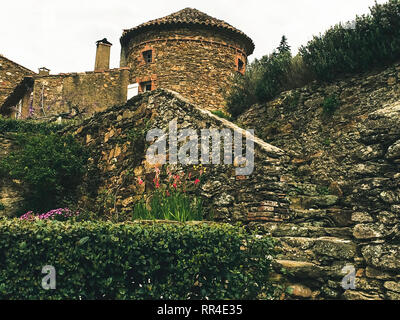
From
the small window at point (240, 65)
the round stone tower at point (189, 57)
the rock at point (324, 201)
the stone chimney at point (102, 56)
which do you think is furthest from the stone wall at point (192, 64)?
the rock at point (324, 201)

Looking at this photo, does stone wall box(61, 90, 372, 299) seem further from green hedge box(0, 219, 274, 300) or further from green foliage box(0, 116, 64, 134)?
green foliage box(0, 116, 64, 134)

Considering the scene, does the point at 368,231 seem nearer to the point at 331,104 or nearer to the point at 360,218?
the point at 360,218

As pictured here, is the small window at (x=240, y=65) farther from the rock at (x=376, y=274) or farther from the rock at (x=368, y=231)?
the rock at (x=376, y=274)

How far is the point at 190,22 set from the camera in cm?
1855

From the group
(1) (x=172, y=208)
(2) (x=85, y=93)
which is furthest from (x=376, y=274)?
(2) (x=85, y=93)

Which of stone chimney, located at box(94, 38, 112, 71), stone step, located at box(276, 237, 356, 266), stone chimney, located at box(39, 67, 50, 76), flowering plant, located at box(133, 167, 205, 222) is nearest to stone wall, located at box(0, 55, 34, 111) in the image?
stone chimney, located at box(39, 67, 50, 76)

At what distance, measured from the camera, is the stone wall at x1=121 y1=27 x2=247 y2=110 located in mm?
18531

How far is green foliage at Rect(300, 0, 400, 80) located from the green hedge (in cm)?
636

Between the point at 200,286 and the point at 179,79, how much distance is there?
1510 cm

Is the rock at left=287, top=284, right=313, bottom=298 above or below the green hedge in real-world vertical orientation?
below

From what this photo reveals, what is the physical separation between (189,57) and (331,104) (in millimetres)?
10427

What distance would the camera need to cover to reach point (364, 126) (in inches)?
207

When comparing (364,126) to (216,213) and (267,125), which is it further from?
(267,125)

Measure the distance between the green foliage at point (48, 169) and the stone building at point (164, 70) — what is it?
805cm
